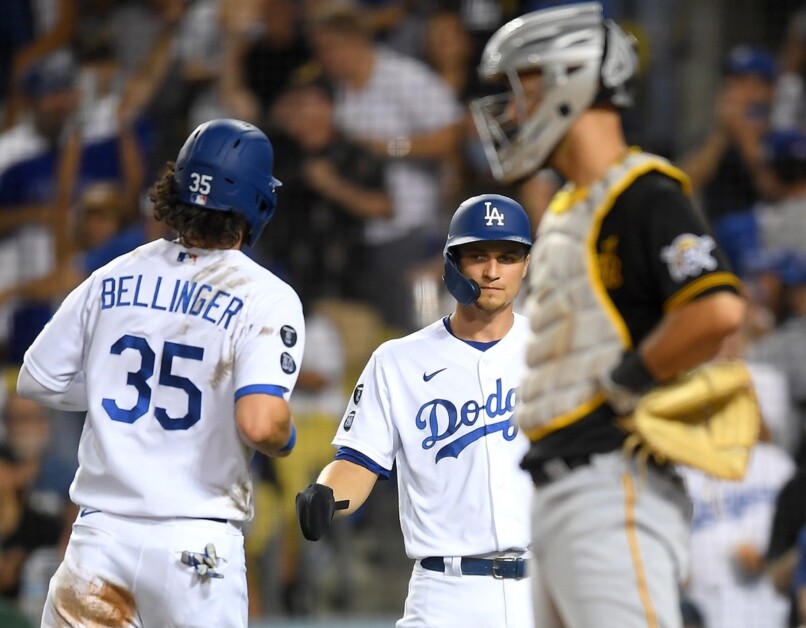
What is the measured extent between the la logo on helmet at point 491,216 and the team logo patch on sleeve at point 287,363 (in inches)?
33.6

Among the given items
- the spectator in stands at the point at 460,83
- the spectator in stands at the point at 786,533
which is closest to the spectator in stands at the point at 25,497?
the spectator in stands at the point at 460,83

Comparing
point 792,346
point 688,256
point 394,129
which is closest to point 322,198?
point 394,129

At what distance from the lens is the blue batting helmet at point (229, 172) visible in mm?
3504

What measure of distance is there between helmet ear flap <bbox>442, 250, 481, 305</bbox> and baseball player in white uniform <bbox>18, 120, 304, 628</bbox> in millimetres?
630

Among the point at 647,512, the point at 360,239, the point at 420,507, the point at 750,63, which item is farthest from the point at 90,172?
the point at 647,512

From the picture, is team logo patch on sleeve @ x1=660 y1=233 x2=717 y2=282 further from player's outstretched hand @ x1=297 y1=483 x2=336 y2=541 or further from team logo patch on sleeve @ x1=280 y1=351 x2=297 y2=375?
player's outstretched hand @ x1=297 y1=483 x2=336 y2=541

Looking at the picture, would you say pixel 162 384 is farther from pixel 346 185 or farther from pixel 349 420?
pixel 346 185

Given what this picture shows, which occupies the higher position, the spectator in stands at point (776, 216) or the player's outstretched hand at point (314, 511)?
the spectator in stands at point (776, 216)

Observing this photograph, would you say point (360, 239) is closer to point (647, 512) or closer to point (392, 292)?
point (392, 292)

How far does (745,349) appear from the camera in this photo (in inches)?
282

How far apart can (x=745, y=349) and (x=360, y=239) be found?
225 centimetres

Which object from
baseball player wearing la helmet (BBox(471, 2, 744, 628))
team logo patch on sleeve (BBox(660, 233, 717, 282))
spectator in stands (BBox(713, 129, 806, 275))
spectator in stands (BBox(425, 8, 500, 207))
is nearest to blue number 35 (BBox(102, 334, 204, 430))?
baseball player wearing la helmet (BBox(471, 2, 744, 628))

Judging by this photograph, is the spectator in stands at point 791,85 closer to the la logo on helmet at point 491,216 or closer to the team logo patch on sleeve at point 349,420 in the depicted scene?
the la logo on helmet at point 491,216

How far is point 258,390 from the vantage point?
10.8 feet
